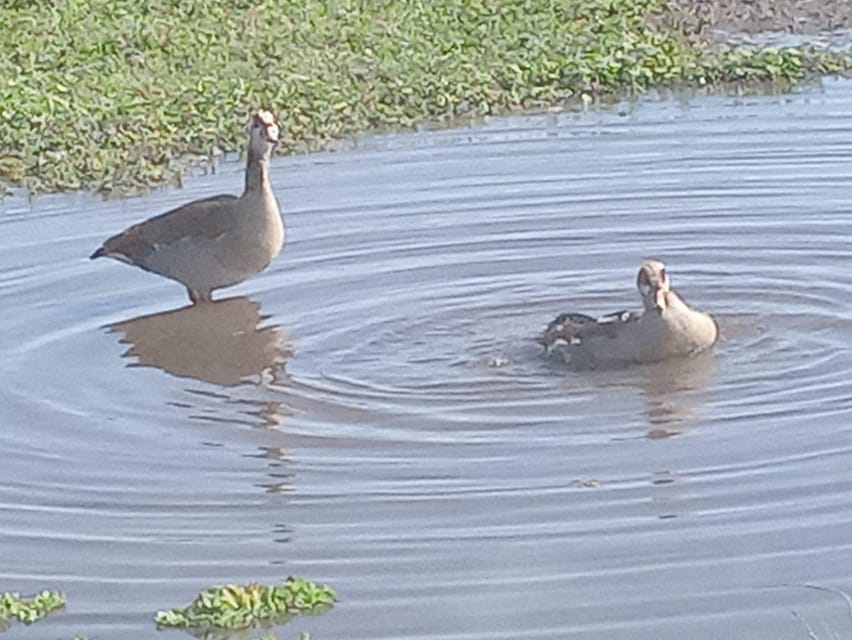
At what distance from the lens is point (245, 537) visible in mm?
9102

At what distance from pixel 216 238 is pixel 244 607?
6102 millimetres

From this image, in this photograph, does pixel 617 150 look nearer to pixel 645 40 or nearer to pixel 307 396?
pixel 645 40

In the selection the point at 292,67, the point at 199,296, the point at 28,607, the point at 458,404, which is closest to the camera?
the point at 28,607

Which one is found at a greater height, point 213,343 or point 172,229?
point 172,229

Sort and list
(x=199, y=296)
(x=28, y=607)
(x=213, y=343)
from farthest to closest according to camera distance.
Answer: (x=199, y=296), (x=213, y=343), (x=28, y=607)

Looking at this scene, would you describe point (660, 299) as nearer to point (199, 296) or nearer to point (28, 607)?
point (199, 296)

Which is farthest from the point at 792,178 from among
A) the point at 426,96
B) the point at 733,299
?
the point at 426,96

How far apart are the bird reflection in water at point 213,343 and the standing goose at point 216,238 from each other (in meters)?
0.21

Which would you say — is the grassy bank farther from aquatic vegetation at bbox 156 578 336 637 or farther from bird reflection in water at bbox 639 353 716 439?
aquatic vegetation at bbox 156 578 336 637

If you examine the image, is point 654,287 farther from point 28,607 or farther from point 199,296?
point 28,607

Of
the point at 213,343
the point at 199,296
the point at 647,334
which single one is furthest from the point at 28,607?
the point at 199,296

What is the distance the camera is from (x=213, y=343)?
13.1 meters

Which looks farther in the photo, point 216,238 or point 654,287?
point 216,238

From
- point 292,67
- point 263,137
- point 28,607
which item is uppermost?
point 263,137
